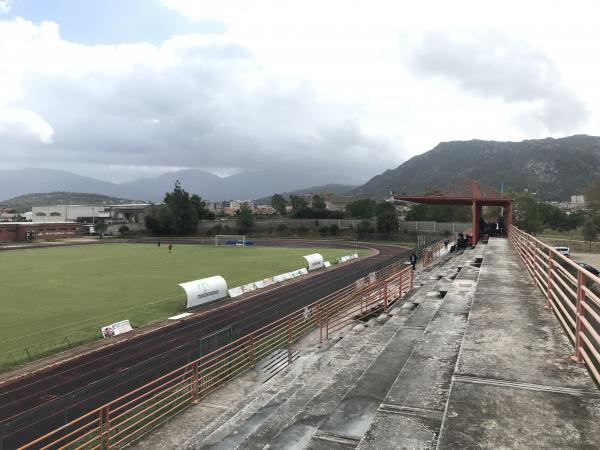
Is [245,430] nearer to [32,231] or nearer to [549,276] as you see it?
[549,276]

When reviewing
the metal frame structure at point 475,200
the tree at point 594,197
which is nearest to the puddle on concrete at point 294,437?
the metal frame structure at point 475,200

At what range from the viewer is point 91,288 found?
1487 inches

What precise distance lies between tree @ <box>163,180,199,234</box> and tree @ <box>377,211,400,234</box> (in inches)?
1960

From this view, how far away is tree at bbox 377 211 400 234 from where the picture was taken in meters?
94.2

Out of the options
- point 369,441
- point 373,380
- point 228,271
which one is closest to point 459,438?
point 369,441

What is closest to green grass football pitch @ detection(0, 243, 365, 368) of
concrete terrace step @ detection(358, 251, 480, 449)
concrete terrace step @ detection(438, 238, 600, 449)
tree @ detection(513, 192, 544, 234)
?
concrete terrace step @ detection(358, 251, 480, 449)

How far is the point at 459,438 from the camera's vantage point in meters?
4.46

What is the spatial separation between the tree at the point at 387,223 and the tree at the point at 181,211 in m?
49.8

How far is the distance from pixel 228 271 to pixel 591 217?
65355mm

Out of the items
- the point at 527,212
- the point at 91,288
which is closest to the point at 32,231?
the point at 91,288

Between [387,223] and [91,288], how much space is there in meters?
68.0

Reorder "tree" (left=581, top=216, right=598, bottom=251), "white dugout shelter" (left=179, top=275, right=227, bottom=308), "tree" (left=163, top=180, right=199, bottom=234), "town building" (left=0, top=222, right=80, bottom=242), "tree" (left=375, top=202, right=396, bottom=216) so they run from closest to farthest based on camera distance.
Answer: "white dugout shelter" (left=179, top=275, right=227, bottom=308) → "tree" (left=581, top=216, right=598, bottom=251) → "town building" (left=0, top=222, right=80, bottom=242) → "tree" (left=375, top=202, right=396, bottom=216) → "tree" (left=163, top=180, right=199, bottom=234)

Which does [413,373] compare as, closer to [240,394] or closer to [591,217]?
[240,394]

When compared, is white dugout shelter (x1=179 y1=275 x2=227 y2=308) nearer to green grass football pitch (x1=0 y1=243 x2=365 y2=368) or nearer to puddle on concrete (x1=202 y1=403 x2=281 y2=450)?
green grass football pitch (x1=0 y1=243 x2=365 y2=368)
